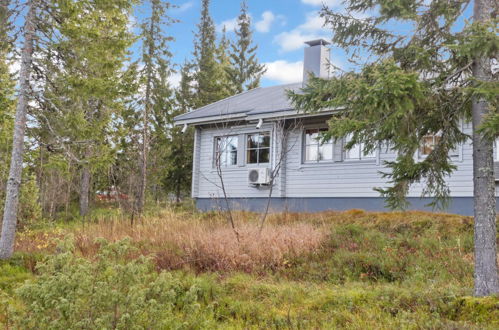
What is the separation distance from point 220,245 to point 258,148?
306 inches

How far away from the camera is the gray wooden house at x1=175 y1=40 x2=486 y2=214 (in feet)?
40.6

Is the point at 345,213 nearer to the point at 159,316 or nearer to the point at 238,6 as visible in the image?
the point at 159,316

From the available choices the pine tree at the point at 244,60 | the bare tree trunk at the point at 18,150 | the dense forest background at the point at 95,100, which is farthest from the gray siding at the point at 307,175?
the pine tree at the point at 244,60

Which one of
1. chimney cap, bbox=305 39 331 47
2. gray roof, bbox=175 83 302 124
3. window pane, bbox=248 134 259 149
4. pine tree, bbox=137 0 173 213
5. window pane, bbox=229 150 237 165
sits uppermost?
pine tree, bbox=137 0 173 213

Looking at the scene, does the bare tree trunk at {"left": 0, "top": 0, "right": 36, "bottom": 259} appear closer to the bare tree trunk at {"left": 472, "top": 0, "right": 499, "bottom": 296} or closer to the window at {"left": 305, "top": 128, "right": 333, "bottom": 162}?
the bare tree trunk at {"left": 472, "top": 0, "right": 499, "bottom": 296}

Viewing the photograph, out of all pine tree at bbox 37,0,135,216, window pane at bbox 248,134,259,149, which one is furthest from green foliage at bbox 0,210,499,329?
window pane at bbox 248,134,259,149

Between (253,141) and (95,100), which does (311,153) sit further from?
(95,100)

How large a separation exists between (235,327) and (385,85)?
2809 mm

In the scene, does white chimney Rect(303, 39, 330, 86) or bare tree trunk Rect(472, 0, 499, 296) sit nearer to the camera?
bare tree trunk Rect(472, 0, 499, 296)

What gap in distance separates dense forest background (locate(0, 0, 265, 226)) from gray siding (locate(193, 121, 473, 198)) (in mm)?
2010

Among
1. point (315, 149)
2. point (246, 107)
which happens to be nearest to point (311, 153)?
point (315, 149)

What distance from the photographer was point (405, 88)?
4.54 metres

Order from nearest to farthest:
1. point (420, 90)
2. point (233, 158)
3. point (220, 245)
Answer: point (420, 90)
point (220, 245)
point (233, 158)

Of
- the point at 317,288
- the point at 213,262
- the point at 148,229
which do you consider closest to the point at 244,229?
the point at 213,262
